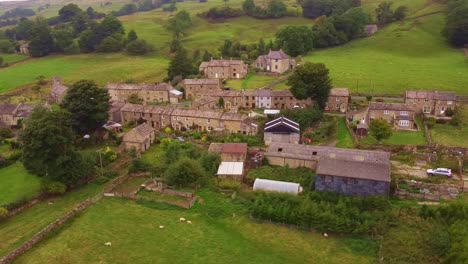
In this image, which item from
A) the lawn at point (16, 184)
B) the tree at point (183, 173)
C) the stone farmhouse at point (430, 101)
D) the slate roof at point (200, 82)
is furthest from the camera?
the slate roof at point (200, 82)

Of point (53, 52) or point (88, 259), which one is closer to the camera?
point (88, 259)

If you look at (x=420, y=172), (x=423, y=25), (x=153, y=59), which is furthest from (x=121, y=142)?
(x=423, y=25)

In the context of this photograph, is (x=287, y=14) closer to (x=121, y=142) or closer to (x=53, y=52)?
(x=53, y=52)

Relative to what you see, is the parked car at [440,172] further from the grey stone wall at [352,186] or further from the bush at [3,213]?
the bush at [3,213]

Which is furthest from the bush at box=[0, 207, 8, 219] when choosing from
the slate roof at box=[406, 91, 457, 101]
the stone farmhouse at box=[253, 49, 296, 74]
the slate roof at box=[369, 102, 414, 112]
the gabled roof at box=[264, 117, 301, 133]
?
the stone farmhouse at box=[253, 49, 296, 74]

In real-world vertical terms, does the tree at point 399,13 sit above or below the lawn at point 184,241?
above

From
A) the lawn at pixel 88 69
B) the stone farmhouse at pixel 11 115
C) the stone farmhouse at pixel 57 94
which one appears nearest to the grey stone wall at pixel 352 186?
the stone farmhouse at pixel 11 115

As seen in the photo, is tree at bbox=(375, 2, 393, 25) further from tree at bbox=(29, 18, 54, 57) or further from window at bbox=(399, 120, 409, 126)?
tree at bbox=(29, 18, 54, 57)
